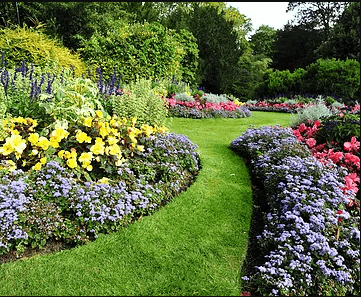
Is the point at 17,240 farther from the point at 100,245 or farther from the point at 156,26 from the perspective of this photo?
the point at 156,26

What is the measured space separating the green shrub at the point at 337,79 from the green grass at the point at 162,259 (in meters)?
12.7

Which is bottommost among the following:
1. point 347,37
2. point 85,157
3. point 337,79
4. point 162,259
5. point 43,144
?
point 162,259

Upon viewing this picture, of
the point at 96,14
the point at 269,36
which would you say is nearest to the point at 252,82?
the point at 269,36

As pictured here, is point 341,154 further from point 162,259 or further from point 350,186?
point 162,259

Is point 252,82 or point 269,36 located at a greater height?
point 269,36

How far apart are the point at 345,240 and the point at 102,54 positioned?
10.3 metres

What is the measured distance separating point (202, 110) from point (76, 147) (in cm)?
628

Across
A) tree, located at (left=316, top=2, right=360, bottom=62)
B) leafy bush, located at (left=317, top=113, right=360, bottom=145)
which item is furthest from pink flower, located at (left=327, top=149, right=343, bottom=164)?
tree, located at (left=316, top=2, right=360, bottom=62)

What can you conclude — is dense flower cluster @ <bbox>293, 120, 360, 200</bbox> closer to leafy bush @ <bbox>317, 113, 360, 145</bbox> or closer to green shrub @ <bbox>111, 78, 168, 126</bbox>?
leafy bush @ <bbox>317, 113, 360, 145</bbox>

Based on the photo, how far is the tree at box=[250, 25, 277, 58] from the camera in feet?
99.3

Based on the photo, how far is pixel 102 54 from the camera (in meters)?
11.3

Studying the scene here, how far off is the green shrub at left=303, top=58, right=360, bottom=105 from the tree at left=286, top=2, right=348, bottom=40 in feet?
18.4

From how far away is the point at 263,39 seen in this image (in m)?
30.4

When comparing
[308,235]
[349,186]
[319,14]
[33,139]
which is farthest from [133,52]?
[319,14]
